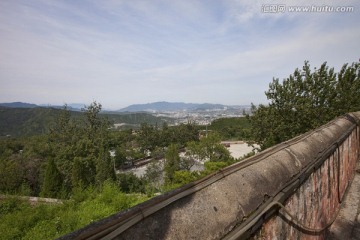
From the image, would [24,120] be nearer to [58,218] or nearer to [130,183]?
[130,183]

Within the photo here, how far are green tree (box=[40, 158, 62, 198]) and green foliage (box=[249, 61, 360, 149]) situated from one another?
20357mm

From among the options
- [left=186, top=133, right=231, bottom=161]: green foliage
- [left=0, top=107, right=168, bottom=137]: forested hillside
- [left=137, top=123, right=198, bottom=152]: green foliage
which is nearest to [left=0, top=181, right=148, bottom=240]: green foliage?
[left=186, top=133, right=231, bottom=161]: green foliage

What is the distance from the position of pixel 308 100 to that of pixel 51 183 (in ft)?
77.8

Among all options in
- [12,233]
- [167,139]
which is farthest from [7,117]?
[12,233]

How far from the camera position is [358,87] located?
14.8 metres

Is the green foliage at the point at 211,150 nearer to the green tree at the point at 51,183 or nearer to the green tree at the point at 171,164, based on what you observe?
the green tree at the point at 171,164

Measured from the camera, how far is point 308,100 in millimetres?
14430

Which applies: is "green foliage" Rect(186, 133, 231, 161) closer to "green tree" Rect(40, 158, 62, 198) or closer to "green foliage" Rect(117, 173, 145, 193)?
"green foliage" Rect(117, 173, 145, 193)

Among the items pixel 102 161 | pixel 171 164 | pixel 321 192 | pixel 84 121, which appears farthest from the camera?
pixel 84 121

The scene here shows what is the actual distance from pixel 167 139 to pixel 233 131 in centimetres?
2427

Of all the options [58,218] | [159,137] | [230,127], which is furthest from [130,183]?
[230,127]

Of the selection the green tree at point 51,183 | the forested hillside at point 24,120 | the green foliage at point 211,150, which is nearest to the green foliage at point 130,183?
the green tree at point 51,183

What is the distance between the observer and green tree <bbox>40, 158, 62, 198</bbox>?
71.2 ft

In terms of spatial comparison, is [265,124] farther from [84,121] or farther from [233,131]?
[233,131]
